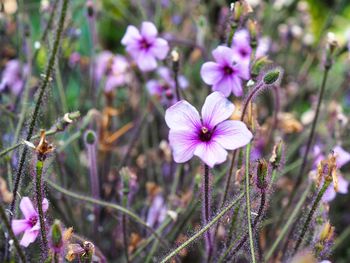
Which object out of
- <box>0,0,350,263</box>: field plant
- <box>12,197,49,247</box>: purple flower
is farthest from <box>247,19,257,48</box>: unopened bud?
<box>12,197,49,247</box>: purple flower

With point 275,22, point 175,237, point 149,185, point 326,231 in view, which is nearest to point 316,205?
point 326,231

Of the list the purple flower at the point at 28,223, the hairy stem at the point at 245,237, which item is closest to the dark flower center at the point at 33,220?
the purple flower at the point at 28,223

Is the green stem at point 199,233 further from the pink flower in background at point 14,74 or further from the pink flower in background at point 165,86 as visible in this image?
the pink flower in background at point 14,74

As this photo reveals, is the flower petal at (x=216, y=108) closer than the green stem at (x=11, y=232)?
No

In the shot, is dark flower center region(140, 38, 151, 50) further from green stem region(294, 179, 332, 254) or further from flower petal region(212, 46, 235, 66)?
green stem region(294, 179, 332, 254)

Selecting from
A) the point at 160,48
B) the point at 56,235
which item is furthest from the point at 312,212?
the point at 160,48

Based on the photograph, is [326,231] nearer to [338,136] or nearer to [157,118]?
[338,136]
